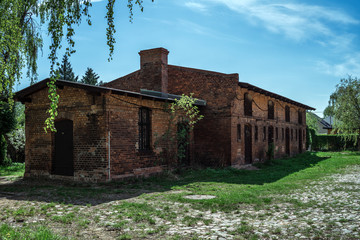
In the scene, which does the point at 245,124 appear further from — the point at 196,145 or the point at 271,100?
the point at 271,100

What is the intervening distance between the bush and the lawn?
28.8 metres

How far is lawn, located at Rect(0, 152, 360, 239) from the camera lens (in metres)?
5.22

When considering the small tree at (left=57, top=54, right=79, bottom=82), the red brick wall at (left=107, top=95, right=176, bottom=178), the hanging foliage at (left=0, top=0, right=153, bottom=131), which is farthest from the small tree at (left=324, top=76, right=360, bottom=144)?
the small tree at (left=57, top=54, right=79, bottom=82)

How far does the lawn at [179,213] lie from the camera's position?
5223 mm

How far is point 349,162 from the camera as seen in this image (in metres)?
19.8

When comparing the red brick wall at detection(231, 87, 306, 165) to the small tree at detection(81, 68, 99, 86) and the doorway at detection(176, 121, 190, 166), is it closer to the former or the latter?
the doorway at detection(176, 121, 190, 166)

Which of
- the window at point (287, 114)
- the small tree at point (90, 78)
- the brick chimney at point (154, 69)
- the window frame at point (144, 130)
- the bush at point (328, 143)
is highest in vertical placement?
the small tree at point (90, 78)

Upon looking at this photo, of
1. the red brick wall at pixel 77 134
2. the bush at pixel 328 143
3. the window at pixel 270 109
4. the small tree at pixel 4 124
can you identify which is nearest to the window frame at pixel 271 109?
the window at pixel 270 109

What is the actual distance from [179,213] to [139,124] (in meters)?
7.09

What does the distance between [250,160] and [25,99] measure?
13.1 m

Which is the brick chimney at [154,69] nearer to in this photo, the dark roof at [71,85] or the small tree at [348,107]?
the dark roof at [71,85]

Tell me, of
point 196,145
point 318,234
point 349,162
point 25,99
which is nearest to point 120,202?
point 318,234

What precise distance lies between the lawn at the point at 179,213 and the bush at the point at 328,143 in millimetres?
28843

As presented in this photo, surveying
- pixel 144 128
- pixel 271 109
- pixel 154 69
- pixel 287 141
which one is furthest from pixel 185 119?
pixel 287 141
